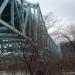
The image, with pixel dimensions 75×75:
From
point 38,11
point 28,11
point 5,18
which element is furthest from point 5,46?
point 5,18

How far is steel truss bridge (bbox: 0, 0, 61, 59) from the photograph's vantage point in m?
20.7

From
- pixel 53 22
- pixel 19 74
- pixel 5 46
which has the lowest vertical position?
pixel 19 74

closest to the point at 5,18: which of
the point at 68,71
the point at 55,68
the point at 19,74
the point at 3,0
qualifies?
the point at 3,0

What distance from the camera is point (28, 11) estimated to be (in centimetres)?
3008

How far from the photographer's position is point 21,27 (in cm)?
2547

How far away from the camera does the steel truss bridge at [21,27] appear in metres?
20.7

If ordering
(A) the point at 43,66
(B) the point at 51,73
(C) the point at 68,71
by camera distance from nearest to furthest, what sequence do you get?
(A) the point at 43,66 → (B) the point at 51,73 → (C) the point at 68,71

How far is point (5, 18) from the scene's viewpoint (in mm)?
25359

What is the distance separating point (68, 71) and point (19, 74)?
148 inches

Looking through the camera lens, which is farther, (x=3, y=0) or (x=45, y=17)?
(x=45, y=17)

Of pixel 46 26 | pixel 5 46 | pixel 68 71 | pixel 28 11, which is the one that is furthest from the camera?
pixel 5 46

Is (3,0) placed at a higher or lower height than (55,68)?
higher

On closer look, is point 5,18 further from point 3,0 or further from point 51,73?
point 51,73

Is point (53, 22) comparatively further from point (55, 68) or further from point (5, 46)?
point (55, 68)
